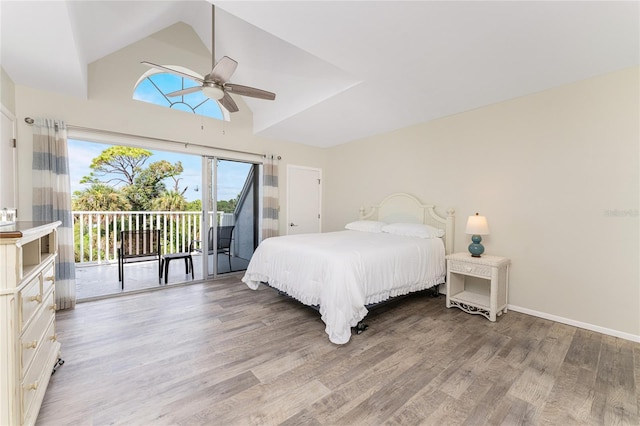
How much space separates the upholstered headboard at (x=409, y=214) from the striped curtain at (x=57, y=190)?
419cm

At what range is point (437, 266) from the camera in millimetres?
3377

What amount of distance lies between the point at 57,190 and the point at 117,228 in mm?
2650

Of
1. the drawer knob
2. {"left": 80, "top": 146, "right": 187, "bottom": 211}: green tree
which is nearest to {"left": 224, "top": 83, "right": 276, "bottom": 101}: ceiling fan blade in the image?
the drawer knob

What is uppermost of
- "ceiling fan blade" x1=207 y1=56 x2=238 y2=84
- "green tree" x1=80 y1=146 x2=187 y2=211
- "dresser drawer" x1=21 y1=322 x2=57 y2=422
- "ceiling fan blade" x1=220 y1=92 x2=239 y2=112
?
"ceiling fan blade" x1=207 y1=56 x2=238 y2=84

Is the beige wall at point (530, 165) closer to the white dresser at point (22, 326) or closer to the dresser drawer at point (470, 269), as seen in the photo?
the dresser drawer at point (470, 269)

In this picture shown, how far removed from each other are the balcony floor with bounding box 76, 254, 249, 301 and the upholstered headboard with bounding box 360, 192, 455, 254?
2.59 m

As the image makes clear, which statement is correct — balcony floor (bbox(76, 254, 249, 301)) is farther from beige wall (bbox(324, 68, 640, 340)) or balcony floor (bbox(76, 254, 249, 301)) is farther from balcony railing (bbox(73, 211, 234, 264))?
beige wall (bbox(324, 68, 640, 340))

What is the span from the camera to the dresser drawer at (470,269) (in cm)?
292

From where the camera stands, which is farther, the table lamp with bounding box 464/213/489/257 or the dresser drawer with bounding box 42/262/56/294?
the table lamp with bounding box 464/213/489/257

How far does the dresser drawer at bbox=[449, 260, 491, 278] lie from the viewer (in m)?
2.92

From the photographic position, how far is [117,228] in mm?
5355

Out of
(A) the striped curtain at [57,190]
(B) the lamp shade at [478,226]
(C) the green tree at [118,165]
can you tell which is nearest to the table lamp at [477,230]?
(B) the lamp shade at [478,226]

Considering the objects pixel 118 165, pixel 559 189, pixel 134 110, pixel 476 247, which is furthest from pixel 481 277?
pixel 118 165

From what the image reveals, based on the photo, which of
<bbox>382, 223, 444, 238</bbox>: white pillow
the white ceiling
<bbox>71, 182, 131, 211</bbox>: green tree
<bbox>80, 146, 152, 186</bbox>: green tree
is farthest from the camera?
<bbox>80, 146, 152, 186</bbox>: green tree
